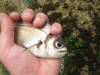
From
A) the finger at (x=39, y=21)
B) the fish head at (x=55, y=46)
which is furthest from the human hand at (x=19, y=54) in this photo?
the fish head at (x=55, y=46)

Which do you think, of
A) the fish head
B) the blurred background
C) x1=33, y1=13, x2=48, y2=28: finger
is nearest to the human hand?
x1=33, y1=13, x2=48, y2=28: finger

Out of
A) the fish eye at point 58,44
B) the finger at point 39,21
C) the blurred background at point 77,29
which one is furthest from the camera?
the blurred background at point 77,29

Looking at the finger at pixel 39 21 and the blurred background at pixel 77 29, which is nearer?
the finger at pixel 39 21

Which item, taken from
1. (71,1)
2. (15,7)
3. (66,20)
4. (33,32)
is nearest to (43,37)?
(33,32)

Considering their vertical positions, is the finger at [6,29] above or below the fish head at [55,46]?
above

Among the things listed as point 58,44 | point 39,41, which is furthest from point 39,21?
point 58,44

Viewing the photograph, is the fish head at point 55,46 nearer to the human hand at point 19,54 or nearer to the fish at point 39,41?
the fish at point 39,41

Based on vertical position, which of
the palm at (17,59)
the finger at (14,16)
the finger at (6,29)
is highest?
the finger at (14,16)

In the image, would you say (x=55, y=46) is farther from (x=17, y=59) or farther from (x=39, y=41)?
(x=17, y=59)

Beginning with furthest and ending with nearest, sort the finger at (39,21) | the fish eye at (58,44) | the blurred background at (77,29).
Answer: the blurred background at (77,29) → the finger at (39,21) → the fish eye at (58,44)
